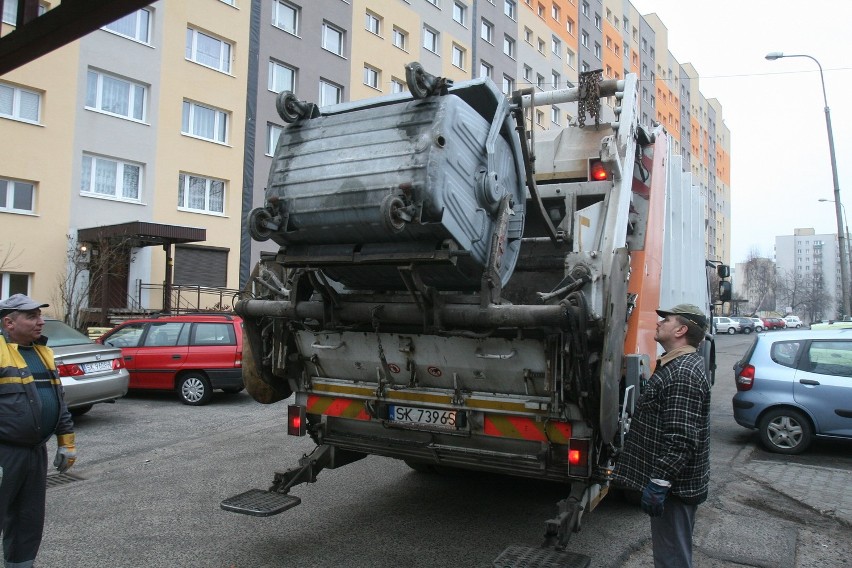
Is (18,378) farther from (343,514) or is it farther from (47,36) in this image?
(343,514)

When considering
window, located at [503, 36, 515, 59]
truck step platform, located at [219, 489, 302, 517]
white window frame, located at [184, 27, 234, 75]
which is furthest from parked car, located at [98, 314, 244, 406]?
window, located at [503, 36, 515, 59]

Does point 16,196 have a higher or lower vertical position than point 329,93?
lower

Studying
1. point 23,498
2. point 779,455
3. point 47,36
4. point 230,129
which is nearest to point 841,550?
point 779,455

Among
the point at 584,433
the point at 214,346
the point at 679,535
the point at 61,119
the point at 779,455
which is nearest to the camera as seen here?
the point at 679,535

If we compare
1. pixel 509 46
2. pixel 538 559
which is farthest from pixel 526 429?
pixel 509 46

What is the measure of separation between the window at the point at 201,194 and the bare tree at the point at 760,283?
238ft

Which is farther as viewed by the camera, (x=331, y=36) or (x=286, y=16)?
(x=331, y=36)

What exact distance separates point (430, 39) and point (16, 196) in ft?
66.9

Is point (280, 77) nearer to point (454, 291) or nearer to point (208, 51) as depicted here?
point (208, 51)

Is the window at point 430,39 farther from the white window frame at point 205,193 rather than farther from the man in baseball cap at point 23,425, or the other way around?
the man in baseball cap at point 23,425

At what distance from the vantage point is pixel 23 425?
353cm

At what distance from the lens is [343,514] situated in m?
5.17

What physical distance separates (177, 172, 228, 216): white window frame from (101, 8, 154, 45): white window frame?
4.26m

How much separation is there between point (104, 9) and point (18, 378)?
2.11 m
